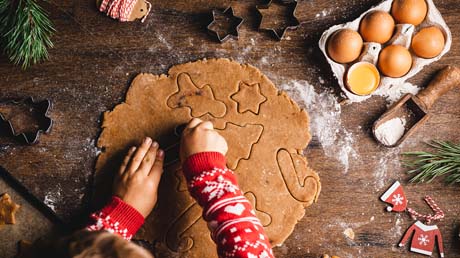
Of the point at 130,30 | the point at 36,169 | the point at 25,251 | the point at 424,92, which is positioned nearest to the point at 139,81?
the point at 130,30

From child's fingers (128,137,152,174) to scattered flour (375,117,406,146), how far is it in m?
0.63

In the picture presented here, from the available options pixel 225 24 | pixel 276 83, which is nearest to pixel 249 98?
pixel 276 83

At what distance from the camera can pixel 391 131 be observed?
1464 millimetres

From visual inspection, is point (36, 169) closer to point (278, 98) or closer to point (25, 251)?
point (25, 251)

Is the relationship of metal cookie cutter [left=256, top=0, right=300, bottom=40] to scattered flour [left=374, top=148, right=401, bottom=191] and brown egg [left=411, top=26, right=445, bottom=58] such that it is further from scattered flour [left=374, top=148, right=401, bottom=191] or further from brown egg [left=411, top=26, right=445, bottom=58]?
scattered flour [left=374, top=148, right=401, bottom=191]

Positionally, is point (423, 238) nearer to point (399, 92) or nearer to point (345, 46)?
point (399, 92)

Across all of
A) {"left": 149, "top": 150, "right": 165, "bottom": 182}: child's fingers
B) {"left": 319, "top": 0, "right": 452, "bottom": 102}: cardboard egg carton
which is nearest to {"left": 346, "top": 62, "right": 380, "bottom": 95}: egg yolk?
{"left": 319, "top": 0, "right": 452, "bottom": 102}: cardboard egg carton

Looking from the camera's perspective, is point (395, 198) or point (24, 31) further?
point (395, 198)

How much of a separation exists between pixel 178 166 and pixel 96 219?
26cm

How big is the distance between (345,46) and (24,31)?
82 centimetres

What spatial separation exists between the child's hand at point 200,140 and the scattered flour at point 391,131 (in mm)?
437

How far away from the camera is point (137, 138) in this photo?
56.3 inches

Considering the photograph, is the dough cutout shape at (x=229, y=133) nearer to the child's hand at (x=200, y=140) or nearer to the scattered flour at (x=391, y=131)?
the child's hand at (x=200, y=140)

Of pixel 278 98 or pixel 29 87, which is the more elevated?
pixel 29 87
